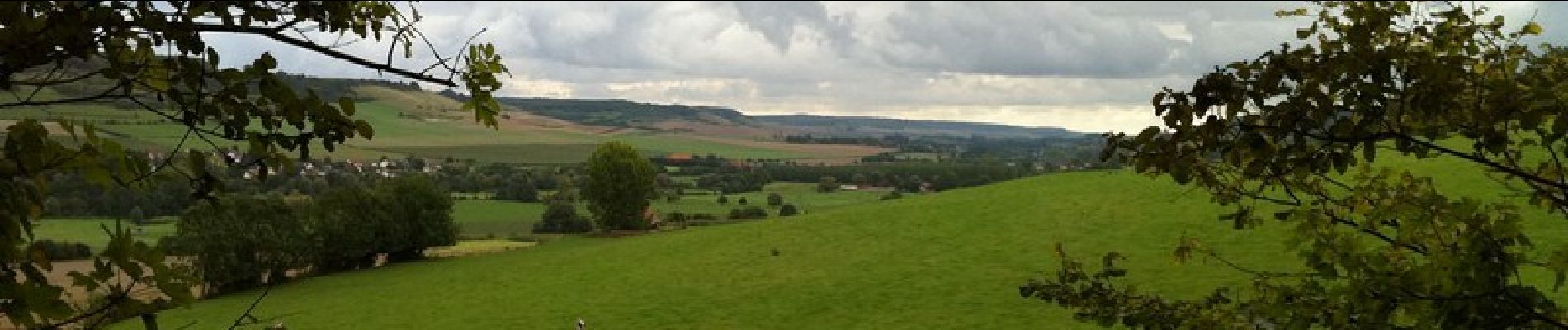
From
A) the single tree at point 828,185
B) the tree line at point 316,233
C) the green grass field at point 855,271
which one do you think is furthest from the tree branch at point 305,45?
the single tree at point 828,185

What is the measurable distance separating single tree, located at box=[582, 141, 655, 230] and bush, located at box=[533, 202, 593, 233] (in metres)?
10.1

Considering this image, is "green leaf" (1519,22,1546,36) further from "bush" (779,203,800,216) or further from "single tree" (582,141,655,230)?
"bush" (779,203,800,216)

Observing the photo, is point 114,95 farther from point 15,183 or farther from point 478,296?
point 478,296

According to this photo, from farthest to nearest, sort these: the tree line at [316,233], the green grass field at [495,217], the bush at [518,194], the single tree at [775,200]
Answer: the bush at [518,194] < the single tree at [775,200] < the green grass field at [495,217] < the tree line at [316,233]

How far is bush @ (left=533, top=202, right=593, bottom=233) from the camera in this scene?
335 feet

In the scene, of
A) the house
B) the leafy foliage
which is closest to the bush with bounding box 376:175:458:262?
the house

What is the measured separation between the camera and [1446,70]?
458cm

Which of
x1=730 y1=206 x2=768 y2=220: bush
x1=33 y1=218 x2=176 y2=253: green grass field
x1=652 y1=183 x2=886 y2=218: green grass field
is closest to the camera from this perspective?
x1=33 y1=218 x2=176 y2=253: green grass field

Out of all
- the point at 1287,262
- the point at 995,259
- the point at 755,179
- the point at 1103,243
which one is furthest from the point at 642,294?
the point at 755,179

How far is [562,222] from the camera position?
104 meters

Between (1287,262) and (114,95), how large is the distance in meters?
39.2

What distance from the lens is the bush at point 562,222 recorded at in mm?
102125

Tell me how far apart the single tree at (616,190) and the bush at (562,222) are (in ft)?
33.0

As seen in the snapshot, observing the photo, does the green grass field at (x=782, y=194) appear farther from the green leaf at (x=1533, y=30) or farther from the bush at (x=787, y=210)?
the green leaf at (x=1533, y=30)
